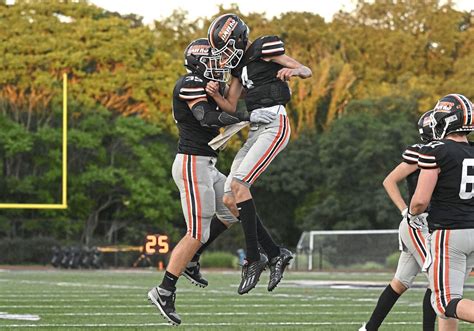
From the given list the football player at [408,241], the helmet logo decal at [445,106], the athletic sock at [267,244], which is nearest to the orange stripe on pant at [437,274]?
the helmet logo decal at [445,106]

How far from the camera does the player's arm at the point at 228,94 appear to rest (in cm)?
945

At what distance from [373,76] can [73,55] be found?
17.4 m

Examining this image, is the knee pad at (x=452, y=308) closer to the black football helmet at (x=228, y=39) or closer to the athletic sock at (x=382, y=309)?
the athletic sock at (x=382, y=309)

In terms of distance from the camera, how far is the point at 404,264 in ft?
33.5

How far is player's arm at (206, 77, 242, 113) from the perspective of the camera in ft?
31.0

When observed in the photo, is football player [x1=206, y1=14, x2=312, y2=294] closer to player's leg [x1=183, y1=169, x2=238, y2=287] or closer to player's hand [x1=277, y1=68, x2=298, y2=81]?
player's hand [x1=277, y1=68, x2=298, y2=81]

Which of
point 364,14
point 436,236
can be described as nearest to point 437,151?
point 436,236

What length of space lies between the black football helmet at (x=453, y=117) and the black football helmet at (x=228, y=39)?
72.5 inches

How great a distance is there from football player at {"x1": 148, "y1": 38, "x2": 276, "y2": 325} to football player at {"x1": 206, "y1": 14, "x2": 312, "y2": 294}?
10 cm

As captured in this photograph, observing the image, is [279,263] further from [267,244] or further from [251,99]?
[251,99]

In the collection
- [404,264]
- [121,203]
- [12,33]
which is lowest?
[121,203]

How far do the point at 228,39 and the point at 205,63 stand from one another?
0.29 metres

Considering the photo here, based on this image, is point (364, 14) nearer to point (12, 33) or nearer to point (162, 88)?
point (162, 88)

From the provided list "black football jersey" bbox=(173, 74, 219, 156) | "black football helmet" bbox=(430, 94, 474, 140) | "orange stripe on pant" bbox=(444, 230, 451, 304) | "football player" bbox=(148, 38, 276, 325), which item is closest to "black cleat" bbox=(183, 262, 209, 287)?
"football player" bbox=(148, 38, 276, 325)
